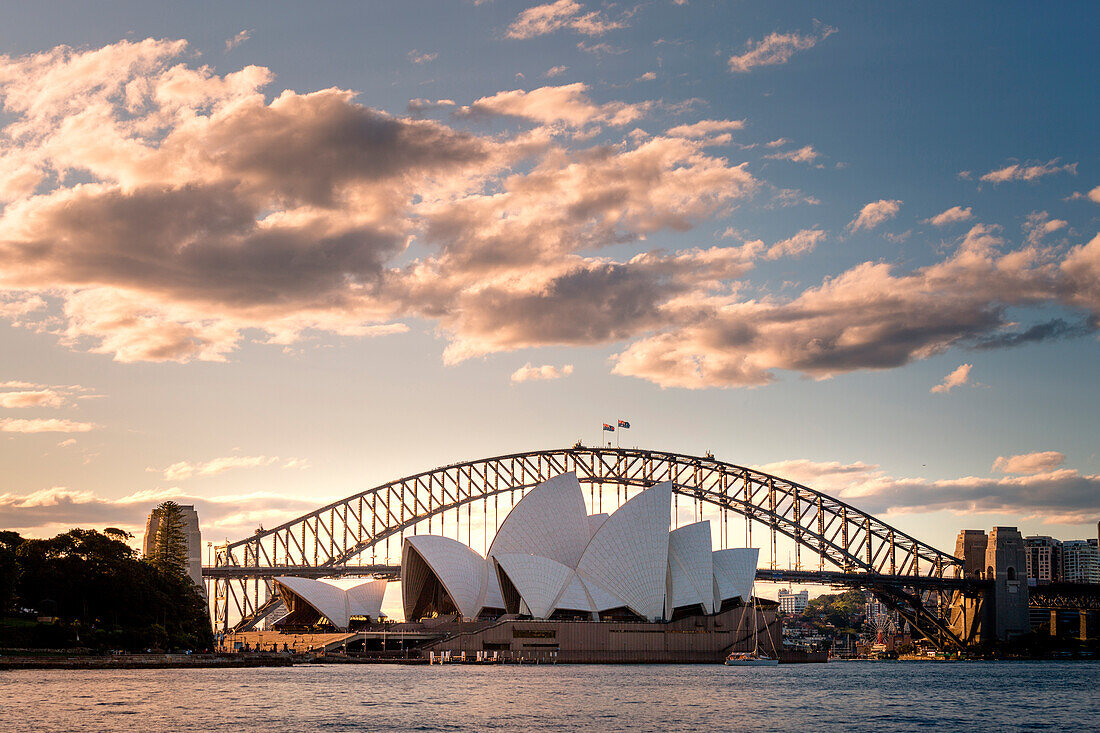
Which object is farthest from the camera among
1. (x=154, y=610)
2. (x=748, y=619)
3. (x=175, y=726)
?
(x=748, y=619)

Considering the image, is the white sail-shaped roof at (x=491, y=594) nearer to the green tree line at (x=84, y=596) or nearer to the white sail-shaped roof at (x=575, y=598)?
the white sail-shaped roof at (x=575, y=598)

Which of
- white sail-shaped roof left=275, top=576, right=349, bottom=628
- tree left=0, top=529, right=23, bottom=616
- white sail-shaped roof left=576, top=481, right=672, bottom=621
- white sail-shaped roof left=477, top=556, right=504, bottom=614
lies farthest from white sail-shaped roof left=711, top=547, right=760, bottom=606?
tree left=0, top=529, right=23, bottom=616

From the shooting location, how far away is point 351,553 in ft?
450

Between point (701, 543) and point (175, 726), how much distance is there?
73858mm

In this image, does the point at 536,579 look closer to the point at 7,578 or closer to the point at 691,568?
the point at 691,568

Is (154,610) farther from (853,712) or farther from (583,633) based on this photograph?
(853,712)

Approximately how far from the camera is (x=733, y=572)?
11888 centimetres

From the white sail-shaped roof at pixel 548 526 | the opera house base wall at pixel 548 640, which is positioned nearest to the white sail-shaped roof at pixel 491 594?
the white sail-shaped roof at pixel 548 526

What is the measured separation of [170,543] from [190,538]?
1378 centimetres

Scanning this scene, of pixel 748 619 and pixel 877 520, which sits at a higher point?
pixel 877 520

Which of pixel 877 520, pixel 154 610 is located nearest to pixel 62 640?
pixel 154 610

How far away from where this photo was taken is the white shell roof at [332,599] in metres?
122

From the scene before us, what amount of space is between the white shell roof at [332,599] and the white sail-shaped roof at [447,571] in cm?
788

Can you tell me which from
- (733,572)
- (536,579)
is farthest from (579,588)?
(733,572)
